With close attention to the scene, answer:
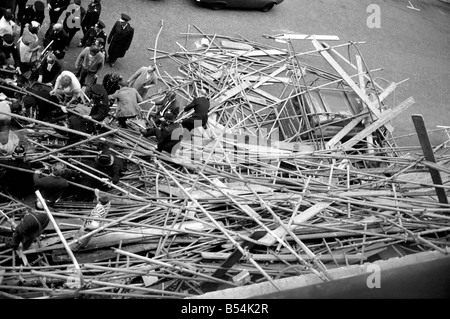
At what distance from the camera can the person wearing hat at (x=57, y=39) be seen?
10.3 m

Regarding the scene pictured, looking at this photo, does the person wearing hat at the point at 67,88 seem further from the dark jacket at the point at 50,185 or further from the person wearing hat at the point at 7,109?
the dark jacket at the point at 50,185

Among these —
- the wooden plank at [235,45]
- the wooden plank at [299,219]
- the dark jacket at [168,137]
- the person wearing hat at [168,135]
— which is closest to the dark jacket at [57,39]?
the person wearing hat at [168,135]

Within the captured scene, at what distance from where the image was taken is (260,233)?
7.21 metres

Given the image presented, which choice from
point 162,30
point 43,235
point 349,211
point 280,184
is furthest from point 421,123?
point 162,30

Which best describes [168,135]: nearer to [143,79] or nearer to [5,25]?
[143,79]

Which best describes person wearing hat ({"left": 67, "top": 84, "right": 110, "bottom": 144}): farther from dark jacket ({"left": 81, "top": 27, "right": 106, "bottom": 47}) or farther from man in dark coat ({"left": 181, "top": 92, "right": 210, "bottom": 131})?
dark jacket ({"left": 81, "top": 27, "right": 106, "bottom": 47})

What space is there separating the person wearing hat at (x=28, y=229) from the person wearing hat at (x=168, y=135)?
112 inches

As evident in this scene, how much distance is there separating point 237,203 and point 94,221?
2.03 meters

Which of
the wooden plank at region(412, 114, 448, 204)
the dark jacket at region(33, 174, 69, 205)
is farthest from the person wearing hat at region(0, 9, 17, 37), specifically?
the wooden plank at region(412, 114, 448, 204)

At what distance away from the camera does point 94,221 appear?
24.3ft

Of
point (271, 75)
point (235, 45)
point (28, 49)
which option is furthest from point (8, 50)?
point (271, 75)

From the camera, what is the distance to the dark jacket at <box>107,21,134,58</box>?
443 inches

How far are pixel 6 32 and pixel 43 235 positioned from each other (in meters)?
4.96

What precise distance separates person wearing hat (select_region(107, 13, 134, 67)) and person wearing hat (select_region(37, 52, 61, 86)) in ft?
5.51
